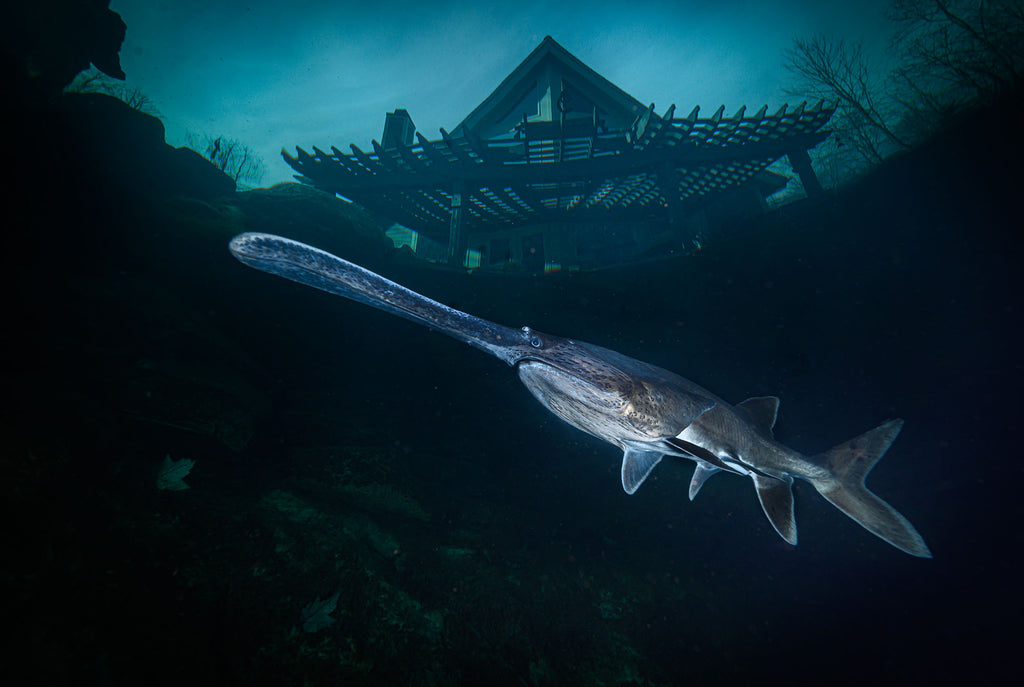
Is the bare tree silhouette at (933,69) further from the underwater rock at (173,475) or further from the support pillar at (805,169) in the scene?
the underwater rock at (173,475)

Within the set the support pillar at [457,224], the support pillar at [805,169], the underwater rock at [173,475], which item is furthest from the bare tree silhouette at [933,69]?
the underwater rock at [173,475]

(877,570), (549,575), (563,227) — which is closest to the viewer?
(549,575)

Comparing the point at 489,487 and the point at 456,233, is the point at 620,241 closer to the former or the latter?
the point at 456,233

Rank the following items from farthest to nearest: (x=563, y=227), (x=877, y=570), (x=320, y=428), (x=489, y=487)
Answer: (x=563, y=227), (x=489, y=487), (x=320, y=428), (x=877, y=570)

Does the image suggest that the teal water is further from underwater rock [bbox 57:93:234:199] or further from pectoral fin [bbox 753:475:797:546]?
pectoral fin [bbox 753:475:797:546]

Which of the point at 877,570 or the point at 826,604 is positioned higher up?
the point at 877,570

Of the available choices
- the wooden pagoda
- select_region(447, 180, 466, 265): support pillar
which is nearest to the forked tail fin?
the wooden pagoda

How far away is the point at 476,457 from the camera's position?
20.6 ft

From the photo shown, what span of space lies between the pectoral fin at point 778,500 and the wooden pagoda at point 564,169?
673 centimetres

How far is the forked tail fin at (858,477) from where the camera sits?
3.15m

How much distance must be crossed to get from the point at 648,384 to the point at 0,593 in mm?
4837

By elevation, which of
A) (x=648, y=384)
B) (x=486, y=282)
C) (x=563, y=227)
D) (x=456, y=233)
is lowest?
(x=648, y=384)

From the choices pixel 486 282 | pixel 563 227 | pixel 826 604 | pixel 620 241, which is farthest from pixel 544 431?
pixel 620 241

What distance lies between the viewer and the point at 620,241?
1525 centimetres
